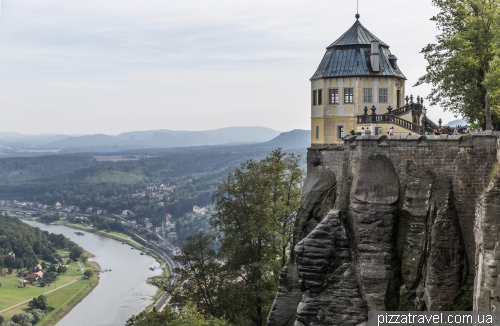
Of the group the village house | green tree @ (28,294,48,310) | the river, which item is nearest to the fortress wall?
the river

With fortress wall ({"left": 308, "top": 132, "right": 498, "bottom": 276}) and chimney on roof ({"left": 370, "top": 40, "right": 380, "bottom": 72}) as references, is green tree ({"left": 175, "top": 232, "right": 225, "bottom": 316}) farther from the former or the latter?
fortress wall ({"left": 308, "top": 132, "right": 498, "bottom": 276})

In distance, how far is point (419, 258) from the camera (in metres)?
27.6

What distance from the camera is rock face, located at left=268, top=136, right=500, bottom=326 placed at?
27.1 m

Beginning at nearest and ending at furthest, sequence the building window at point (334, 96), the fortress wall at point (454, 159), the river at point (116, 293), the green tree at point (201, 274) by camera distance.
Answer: the fortress wall at point (454, 159), the building window at point (334, 96), the green tree at point (201, 274), the river at point (116, 293)

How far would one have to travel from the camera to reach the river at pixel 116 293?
11109cm

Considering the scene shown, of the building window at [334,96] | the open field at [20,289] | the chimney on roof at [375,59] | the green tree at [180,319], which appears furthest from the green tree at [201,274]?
the open field at [20,289]

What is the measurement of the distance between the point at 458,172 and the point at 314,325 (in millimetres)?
9148

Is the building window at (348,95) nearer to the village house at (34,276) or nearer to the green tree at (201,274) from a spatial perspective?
the green tree at (201,274)

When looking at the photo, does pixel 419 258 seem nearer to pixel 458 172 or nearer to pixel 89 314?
pixel 458 172

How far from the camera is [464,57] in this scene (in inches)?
1393

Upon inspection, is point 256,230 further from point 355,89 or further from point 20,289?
point 20,289

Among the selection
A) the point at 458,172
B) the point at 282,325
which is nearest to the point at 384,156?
the point at 458,172

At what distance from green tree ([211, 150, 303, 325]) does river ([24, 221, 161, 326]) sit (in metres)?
42.5

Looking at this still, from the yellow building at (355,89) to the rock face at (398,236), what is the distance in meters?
12.0
